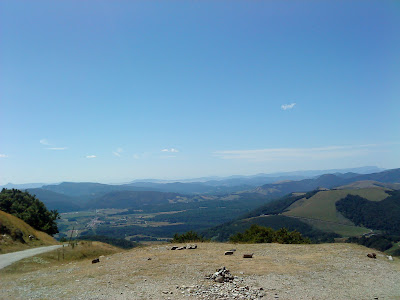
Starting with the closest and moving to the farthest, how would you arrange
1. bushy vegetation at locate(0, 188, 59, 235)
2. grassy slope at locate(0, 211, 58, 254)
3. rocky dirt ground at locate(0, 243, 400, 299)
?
rocky dirt ground at locate(0, 243, 400, 299), grassy slope at locate(0, 211, 58, 254), bushy vegetation at locate(0, 188, 59, 235)

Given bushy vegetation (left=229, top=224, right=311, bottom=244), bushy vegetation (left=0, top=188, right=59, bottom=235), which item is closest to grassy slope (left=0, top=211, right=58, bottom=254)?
bushy vegetation (left=0, top=188, right=59, bottom=235)

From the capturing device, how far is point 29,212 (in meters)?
51.3

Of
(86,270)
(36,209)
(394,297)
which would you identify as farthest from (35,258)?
(36,209)

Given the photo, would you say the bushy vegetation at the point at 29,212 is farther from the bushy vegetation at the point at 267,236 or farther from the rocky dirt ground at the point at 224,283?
the bushy vegetation at the point at 267,236

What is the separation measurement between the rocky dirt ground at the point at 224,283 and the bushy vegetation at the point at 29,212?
3461 centimetres

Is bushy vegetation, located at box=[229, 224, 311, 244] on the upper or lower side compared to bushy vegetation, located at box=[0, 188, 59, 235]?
lower

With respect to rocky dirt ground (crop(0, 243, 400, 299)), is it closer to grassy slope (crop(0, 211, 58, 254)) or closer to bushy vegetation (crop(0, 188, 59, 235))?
grassy slope (crop(0, 211, 58, 254))

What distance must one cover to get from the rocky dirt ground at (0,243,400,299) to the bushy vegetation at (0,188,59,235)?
114 feet

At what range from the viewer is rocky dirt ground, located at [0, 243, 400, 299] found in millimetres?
13648

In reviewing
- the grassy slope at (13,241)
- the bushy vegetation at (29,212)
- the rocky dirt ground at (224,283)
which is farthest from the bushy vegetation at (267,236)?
the bushy vegetation at (29,212)

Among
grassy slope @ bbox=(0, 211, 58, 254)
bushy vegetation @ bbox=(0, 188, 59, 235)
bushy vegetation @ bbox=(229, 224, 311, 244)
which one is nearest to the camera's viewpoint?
grassy slope @ bbox=(0, 211, 58, 254)

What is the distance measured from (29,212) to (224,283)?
2055 inches

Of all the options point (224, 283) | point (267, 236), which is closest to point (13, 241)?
point (224, 283)

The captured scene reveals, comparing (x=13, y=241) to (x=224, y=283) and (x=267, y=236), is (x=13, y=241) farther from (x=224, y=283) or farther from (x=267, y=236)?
(x=267, y=236)
